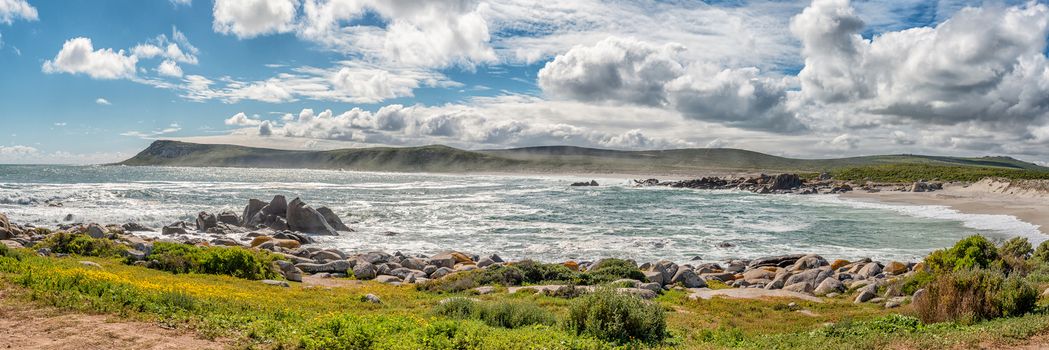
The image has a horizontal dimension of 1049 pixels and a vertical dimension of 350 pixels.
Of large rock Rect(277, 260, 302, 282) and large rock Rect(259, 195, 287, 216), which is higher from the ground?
large rock Rect(259, 195, 287, 216)

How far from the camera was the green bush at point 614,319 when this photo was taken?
11.4 meters

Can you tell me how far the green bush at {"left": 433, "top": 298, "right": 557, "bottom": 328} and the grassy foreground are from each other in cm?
8

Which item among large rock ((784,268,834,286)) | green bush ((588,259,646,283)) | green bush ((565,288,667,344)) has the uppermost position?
green bush ((565,288,667,344))

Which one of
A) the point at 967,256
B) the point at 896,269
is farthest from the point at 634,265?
the point at 967,256

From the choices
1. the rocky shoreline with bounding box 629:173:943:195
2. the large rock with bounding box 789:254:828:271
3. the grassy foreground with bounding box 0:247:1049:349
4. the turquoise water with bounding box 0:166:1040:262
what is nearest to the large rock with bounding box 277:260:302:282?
the grassy foreground with bounding box 0:247:1049:349

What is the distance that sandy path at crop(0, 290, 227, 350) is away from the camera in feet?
30.9

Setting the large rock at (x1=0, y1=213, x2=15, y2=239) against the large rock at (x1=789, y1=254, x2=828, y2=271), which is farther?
the large rock at (x1=0, y1=213, x2=15, y2=239)

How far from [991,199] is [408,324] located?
74.2 metres

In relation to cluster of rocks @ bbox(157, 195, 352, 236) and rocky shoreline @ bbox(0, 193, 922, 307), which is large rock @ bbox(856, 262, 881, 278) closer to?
rocky shoreline @ bbox(0, 193, 922, 307)

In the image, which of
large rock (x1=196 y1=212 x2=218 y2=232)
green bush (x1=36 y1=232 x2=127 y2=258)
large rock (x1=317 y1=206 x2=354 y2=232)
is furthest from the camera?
large rock (x1=317 y1=206 x2=354 y2=232)

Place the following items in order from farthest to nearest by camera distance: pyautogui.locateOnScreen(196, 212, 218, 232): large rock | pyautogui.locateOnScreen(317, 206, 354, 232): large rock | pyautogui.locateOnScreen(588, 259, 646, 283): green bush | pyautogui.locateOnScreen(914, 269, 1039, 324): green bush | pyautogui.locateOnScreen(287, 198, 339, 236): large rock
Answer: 1. pyautogui.locateOnScreen(317, 206, 354, 232): large rock
2. pyautogui.locateOnScreen(196, 212, 218, 232): large rock
3. pyautogui.locateOnScreen(287, 198, 339, 236): large rock
4. pyautogui.locateOnScreen(588, 259, 646, 283): green bush
5. pyautogui.locateOnScreen(914, 269, 1039, 324): green bush

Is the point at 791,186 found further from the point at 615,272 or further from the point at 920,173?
the point at 615,272

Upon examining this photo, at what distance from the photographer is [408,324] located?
423 inches

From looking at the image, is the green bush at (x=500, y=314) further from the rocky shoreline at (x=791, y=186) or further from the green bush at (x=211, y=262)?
the rocky shoreline at (x=791, y=186)
